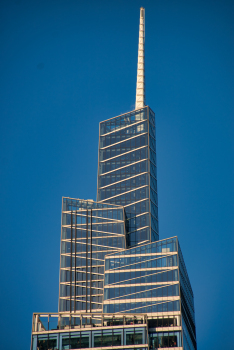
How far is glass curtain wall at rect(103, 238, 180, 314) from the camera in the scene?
568 feet

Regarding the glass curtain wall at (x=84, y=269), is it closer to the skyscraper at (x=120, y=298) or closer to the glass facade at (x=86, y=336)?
the skyscraper at (x=120, y=298)

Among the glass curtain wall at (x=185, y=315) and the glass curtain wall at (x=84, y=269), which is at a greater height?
the glass curtain wall at (x=84, y=269)

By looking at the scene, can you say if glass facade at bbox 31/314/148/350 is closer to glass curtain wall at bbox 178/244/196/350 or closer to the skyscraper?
the skyscraper

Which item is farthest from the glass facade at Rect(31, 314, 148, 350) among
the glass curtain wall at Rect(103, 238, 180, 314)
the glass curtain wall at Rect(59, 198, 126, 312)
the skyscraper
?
the glass curtain wall at Rect(59, 198, 126, 312)

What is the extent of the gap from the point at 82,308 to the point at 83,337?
45129 millimetres

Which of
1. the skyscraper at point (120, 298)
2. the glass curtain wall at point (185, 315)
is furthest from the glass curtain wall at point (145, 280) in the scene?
the glass curtain wall at point (185, 315)

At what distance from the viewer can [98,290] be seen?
197500 millimetres

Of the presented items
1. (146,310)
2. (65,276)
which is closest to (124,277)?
(146,310)

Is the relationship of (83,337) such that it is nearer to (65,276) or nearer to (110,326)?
(110,326)

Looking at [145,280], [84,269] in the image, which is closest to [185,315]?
[145,280]

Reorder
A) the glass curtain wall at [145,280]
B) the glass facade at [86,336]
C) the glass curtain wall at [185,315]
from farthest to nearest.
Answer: the glass curtain wall at [185,315] → the glass curtain wall at [145,280] → the glass facade at [86,336]

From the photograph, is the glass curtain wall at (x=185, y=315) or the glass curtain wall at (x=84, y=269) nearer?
the glass curtain wall at (x=185, y=315)

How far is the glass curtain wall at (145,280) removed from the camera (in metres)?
173

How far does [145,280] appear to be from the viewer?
177 metres
